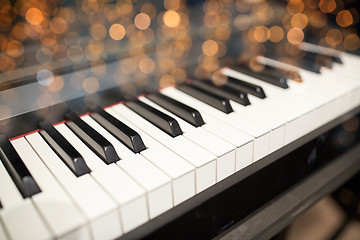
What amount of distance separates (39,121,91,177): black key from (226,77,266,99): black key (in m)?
0.55

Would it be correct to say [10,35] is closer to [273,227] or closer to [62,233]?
[62,233]

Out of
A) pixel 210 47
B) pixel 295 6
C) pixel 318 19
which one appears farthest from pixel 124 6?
pixel 318 19

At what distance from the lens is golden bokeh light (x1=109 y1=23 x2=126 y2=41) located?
0.99 metres

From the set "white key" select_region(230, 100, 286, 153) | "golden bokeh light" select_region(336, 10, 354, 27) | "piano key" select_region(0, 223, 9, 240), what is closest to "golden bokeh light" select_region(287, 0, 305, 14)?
"golden bokeh light" select_region(336, 10, 354, 27)

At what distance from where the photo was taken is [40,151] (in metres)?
0.74

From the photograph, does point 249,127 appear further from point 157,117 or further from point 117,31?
point 117,31

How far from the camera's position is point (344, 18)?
1.33m

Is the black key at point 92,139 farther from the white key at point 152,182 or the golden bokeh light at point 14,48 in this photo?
the golden bokeh light at point 14,48

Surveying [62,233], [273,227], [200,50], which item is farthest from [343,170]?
[62,233]

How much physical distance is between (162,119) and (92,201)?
296 mm

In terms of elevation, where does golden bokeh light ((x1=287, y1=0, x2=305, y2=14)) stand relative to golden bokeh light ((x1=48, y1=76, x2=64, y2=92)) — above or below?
above

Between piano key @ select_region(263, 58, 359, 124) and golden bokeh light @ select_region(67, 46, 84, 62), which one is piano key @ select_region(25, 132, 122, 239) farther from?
piano key @ select_region(263, 58, 359, 124)

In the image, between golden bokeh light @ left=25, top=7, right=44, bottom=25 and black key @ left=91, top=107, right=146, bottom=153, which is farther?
golden bokeh light @ left=25, top=7, right=44, bottom=25

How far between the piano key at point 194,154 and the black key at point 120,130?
0.05m
